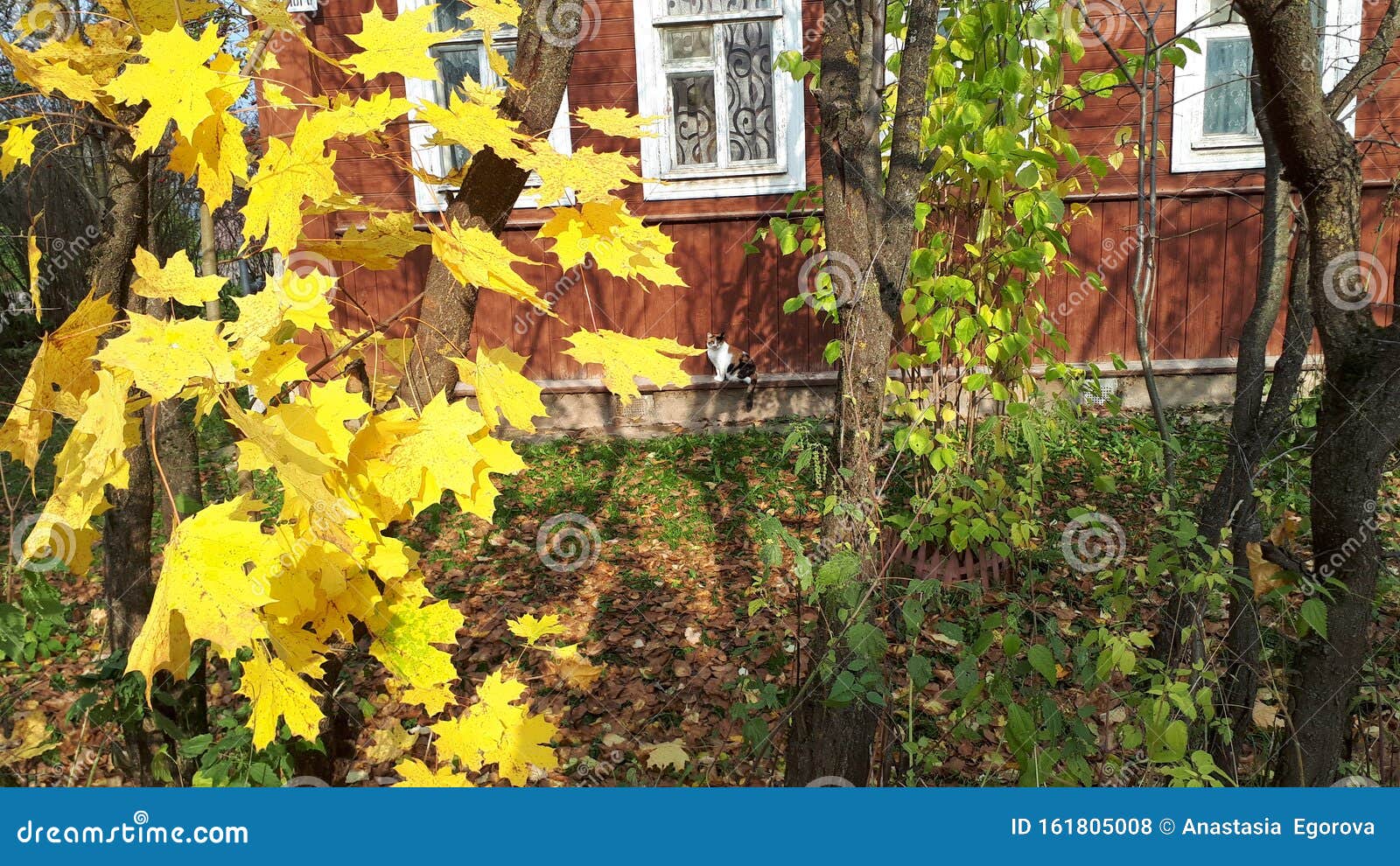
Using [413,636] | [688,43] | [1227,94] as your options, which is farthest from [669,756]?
[1227,94]

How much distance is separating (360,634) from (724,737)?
5.28 feet

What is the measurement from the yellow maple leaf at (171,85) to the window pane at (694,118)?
19.7 feet

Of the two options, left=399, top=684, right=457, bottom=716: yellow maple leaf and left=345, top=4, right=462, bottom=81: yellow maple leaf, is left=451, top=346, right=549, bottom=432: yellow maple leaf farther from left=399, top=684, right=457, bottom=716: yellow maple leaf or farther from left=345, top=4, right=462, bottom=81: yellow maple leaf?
left=399, top=684, right=457, bottom=716: yellow maple leaf

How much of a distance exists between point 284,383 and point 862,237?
6.12 feet

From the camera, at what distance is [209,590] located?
108cm

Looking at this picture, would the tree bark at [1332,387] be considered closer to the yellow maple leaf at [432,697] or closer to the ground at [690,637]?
the ground at [690,637]

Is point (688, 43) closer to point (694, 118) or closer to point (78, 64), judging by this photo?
point (694, 118)

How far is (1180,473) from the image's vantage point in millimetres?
5543

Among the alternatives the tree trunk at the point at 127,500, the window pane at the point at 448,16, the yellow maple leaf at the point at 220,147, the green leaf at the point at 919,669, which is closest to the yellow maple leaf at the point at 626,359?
the yellow maple leaf at the point at 220,147

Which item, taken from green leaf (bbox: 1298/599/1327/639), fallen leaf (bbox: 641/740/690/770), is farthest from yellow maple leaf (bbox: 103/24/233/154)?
green leaf (bbox: 1298/599/1327/639)

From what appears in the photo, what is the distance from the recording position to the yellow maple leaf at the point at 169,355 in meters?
1.07

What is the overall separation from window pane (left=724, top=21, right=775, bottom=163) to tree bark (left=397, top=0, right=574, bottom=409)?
503 centimetres

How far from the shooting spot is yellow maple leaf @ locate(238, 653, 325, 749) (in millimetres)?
1254

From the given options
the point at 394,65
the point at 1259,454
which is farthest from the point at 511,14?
the point at 1259,454
